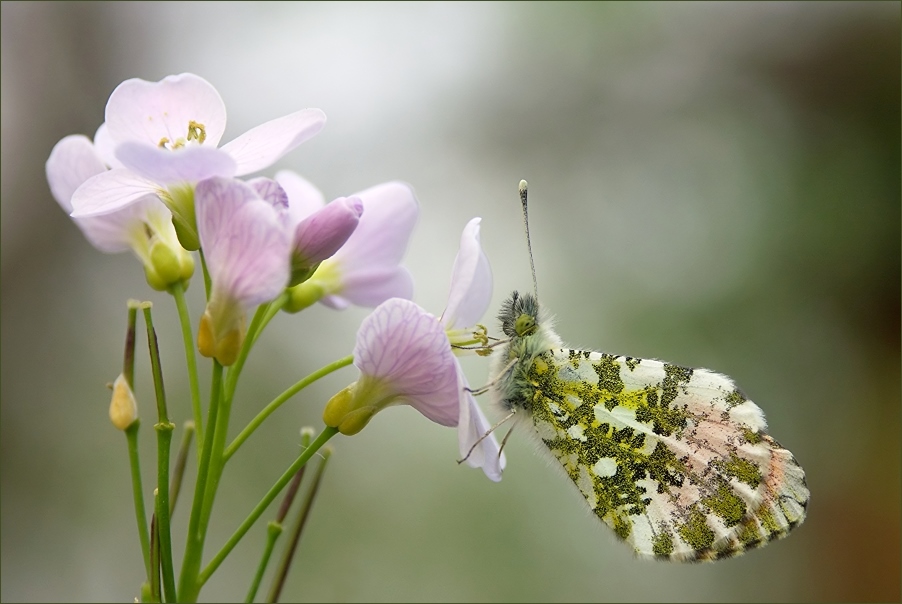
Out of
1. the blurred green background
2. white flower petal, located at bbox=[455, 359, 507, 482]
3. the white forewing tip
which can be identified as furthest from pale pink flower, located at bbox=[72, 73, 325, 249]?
the blurred green background

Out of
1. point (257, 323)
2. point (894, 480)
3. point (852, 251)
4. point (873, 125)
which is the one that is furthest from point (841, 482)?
point (257, 323)

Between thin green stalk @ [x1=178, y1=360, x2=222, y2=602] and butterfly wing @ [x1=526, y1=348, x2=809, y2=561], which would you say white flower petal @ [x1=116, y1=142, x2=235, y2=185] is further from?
butterfly wing @ [x1=526, y1=348, x2=809, y2=561]

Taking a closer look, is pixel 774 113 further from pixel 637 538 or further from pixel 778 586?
pixel 637 538

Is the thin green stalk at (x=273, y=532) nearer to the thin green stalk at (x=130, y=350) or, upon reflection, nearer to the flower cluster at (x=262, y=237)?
the flower cluster at (x=262, y=237)

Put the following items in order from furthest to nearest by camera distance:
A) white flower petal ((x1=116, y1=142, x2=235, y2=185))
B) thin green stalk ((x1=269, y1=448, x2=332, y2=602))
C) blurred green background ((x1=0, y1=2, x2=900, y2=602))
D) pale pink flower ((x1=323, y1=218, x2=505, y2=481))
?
blurred green background ((x1=0, y1=2, x2=900, y2=602)) < thin green stalk ((x1=269, y1=448, x2=332, y2=602)) < pale pink flower ((x1=323, y1=218, x2=505, y2=481)) < white flower petal ((x1=116, y1=142, x2=235, y2=185))

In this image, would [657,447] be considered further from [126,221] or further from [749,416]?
[126,221]

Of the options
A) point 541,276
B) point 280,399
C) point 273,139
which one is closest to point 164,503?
point 280,399
